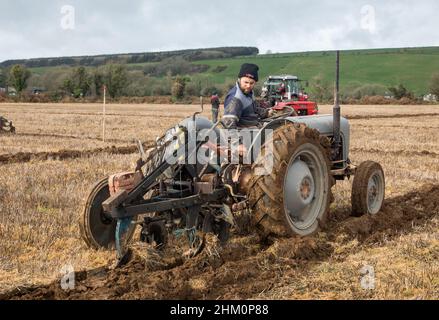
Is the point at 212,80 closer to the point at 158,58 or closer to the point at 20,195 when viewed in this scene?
the point at 158,58

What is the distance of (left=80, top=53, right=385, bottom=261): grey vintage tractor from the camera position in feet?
16.5

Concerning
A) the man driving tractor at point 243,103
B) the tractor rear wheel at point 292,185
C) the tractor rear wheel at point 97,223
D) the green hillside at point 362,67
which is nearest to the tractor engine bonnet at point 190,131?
the man driving tractor at point 243,103

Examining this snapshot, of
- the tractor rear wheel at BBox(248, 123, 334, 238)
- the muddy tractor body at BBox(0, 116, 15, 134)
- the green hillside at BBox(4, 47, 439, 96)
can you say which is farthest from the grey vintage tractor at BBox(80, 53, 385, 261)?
the green hillside at BBox(4, 47, 439, 96)

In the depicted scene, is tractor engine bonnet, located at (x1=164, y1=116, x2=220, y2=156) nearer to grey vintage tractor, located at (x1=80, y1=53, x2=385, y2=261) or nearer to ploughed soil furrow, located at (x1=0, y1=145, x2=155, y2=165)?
grey vintage tractor, located at (x1=80, y1=53, x2=385, y2=261)

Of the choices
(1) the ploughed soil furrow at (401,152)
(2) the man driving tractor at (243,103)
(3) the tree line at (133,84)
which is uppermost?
(3) the tree line at (133,84)

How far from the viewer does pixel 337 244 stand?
560cm

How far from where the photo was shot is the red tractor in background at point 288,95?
23108mm

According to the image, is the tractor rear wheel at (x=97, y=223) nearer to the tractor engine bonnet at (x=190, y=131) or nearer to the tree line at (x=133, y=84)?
the tractor engine bonnet at (x=190, y=131)

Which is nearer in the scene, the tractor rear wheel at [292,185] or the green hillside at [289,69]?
the tractor rear wheel at [292,185]

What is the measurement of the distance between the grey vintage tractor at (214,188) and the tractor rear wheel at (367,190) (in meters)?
1.05

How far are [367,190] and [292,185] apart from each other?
1.77 meters
